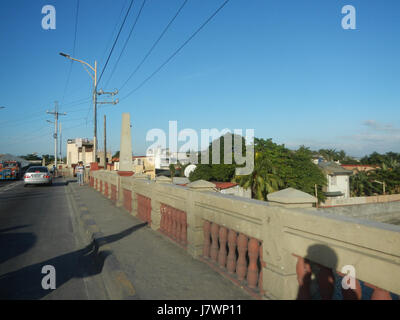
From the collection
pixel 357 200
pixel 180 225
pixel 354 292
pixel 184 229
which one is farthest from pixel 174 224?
pixel 357 200

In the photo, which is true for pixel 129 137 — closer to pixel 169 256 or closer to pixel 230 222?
pixel 169 256

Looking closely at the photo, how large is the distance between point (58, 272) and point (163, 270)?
1.80 meters

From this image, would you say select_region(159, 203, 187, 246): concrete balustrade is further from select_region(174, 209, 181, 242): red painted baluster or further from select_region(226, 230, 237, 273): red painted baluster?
select_region(226, 230, 237, 273): red painted baluster

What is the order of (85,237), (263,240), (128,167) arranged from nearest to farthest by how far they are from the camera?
(263,240) → (85,237) → (128,167)

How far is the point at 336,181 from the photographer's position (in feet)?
141

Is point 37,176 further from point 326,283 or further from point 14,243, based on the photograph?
point 326,283

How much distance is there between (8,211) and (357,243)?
479 inches

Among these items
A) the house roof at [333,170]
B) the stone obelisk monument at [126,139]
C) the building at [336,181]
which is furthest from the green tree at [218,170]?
the stone obelisk monument at [126,139]

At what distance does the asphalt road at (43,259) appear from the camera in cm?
413

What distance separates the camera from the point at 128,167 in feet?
58.9

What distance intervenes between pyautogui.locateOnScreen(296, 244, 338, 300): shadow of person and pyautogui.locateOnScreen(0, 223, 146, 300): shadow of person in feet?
10.6

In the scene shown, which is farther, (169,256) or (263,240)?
(169,256)
